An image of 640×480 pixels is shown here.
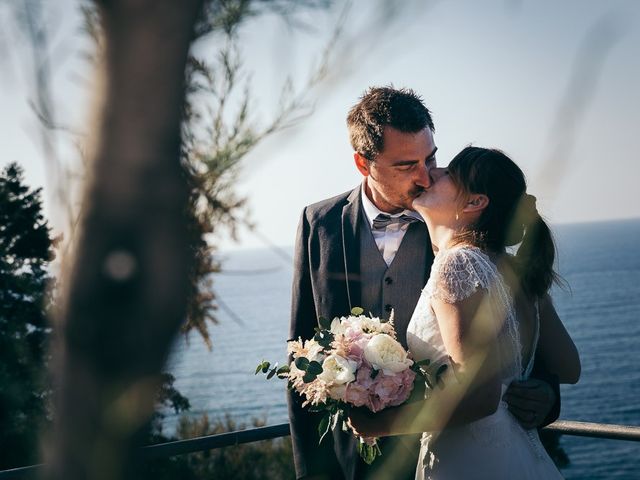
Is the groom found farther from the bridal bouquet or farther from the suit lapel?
the bridal bouquet

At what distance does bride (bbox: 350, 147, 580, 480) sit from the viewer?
6.89 feet

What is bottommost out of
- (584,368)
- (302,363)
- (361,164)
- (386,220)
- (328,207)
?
(584,368)

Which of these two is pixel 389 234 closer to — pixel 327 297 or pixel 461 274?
pixel 327 297

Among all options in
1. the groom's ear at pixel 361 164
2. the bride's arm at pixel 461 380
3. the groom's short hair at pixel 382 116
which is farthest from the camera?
the groom's ear at pixel 361 164

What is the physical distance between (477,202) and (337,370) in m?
0.72

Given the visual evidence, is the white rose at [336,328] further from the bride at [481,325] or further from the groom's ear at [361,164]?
the groom's ear at [361,164]

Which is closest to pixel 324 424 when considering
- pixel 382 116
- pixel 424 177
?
pixel 424 177

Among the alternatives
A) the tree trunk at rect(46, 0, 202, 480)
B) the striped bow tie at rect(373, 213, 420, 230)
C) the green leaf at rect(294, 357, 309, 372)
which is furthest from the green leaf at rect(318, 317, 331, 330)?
the tree trunk at rect(46, 0, 202, 480)

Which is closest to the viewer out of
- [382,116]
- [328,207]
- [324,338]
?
[324,338]

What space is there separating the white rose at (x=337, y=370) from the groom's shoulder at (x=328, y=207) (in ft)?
3.45

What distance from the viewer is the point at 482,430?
2373 mm

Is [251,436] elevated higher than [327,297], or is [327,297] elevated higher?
[327,297]

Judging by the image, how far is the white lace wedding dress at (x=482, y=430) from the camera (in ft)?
7.27

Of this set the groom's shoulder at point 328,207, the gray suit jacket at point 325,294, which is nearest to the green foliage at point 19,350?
the groom's shoulder at point 328,207
